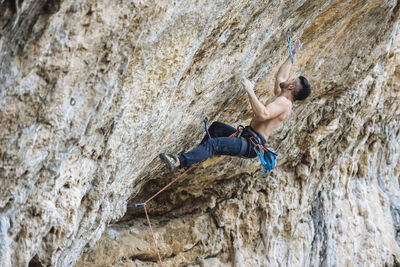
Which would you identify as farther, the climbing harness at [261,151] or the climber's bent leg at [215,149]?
the climbing harness at [261,151]

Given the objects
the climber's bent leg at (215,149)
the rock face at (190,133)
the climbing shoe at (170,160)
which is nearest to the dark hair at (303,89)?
the rock face at (190,133)

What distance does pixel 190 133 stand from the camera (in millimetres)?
5695

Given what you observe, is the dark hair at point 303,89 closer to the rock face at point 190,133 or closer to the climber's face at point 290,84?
the climber's face at point 290,84

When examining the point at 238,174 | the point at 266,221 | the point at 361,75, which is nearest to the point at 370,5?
the point at 361,75

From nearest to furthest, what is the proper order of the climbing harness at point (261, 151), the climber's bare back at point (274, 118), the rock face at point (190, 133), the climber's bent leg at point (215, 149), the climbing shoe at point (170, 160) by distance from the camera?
1. the rock face at point (190, 133)
2. the climbing shoe at point (170, 160)
3. the climber's bent leg at point (215, 149)
4. the climber's bare back at point (274, 118)
5. the climbing harness at point (261, 151)

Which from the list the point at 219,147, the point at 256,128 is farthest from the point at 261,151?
the point at 219,147

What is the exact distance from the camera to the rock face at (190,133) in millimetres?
3221

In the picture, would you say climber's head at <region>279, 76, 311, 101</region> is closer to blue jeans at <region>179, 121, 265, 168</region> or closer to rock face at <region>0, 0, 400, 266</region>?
rock face at <region>0, 0, 400, 266</region>

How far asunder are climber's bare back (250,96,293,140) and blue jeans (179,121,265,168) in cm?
13

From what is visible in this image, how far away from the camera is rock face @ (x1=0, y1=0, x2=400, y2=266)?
10.6 feet

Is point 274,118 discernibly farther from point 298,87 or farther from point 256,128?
point 298,87

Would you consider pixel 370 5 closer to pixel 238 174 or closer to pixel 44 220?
pixel 238 174

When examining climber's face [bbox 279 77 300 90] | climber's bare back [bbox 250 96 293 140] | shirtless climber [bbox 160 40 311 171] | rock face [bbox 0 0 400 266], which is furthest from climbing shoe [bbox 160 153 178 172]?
climber's face [bbox 279 77 300 90]

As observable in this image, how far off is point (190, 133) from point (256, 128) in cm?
85
